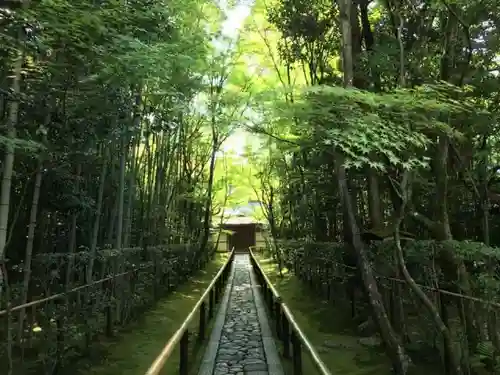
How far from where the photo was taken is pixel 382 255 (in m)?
7.02

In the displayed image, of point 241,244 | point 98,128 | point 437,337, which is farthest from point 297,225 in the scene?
point 241,244

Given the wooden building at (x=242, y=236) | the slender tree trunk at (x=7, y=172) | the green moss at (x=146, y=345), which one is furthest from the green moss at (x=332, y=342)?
the wooden building at (x=242, y=236)

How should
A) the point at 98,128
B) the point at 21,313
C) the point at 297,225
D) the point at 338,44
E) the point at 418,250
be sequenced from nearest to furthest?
1. the point at 21,313
2. the point at 418,250
3. the point at 98,128
4. the point at 338,44
5. the point at 297,225

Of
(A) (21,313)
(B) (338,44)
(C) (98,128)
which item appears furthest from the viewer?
(B) (338,44)

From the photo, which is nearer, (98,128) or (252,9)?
(98,128)

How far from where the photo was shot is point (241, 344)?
22.6 ft

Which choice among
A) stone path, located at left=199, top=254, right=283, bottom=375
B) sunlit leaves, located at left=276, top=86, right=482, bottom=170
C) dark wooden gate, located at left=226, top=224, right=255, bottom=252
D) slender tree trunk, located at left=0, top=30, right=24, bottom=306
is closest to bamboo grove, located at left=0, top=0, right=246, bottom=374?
slender tree trunk, located at left=0, top=30, right=24, bottom=306

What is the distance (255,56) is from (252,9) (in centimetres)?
226

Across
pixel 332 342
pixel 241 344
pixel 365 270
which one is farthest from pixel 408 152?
pixel 241 344

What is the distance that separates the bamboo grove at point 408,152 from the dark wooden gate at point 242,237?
2592 cm

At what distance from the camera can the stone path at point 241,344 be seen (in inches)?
218

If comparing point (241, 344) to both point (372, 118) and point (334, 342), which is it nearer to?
point (334, 342)

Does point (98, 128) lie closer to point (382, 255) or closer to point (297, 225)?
point (382, 255)

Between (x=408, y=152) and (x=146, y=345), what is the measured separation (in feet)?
16.6
